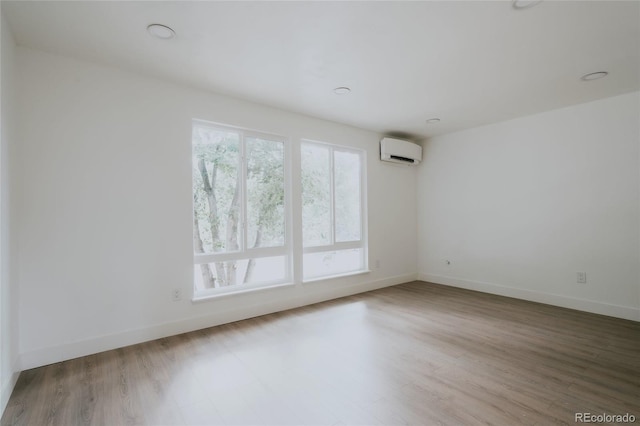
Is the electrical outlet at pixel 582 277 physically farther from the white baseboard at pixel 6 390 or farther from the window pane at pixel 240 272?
the white baseboard at pixel 6 390

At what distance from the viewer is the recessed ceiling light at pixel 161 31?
84.2 inches

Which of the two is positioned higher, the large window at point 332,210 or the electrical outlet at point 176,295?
the large window at point 332,210

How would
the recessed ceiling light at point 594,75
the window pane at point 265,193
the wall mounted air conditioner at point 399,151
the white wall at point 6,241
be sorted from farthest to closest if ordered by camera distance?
the wall mounted air conditioner at point 399,151 < the window pane at point 265,193 < the recessed ceiling light at point 594,75 < the white wall at point 6,241

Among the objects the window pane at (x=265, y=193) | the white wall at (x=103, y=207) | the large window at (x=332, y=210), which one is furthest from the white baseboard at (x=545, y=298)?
the white wall at (x=103, y=207)

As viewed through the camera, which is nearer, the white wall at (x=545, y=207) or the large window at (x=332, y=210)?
the white wall at (x=545, y=207)

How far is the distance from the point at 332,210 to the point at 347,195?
446mm

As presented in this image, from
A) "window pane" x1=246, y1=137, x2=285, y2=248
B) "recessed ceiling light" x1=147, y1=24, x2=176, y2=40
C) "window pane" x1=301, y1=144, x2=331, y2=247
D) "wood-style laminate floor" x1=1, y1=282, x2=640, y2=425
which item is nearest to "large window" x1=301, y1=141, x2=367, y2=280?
"window pane" x1=301, y1=144, x2=331, y2=247

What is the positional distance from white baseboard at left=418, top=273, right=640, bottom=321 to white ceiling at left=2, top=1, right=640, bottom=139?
2541 mm

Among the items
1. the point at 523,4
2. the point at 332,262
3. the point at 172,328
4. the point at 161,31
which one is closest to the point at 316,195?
the point at 332,262

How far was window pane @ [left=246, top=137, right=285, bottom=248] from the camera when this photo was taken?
3652mm

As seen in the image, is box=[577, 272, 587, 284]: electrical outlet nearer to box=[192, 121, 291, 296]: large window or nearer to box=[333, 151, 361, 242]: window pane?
box=[333, 151, 361, 242]: window pane

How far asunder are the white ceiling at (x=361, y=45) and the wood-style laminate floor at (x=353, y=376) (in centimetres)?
260

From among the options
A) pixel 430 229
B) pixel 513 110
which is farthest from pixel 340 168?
pixel 513 110

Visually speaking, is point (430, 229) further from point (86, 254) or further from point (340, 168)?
point (86, 254)
